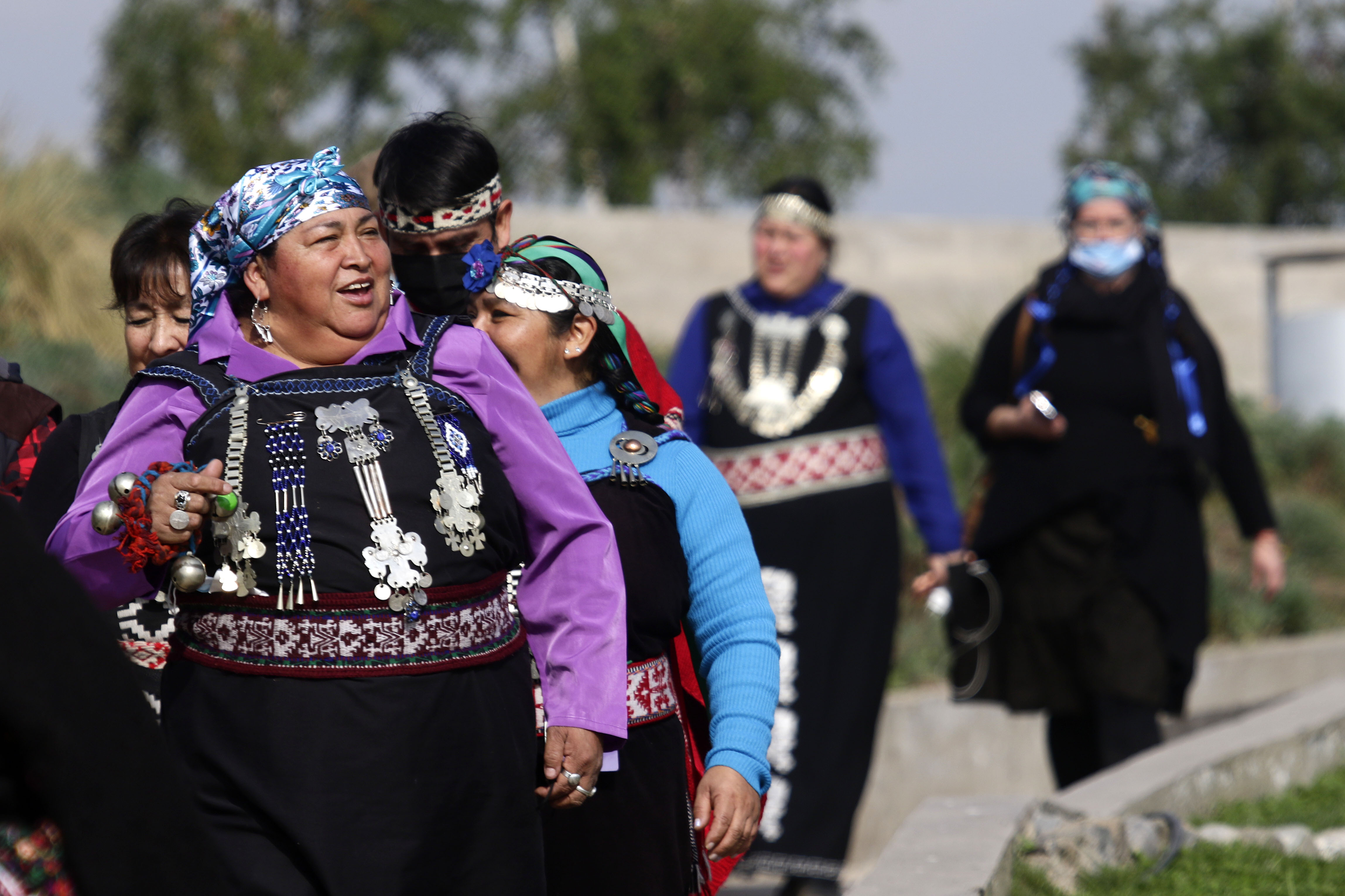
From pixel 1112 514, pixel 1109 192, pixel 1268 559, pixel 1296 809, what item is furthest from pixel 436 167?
pixel 1268 559

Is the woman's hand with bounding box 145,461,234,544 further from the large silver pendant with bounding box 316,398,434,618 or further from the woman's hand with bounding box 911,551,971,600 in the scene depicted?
the woman's hand with bounding box 911,551,971,600

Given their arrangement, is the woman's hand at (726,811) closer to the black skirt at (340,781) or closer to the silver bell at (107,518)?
the black skirt at (340,781)

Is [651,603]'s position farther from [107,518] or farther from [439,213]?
[107,518]

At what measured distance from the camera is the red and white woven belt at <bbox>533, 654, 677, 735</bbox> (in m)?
2.98

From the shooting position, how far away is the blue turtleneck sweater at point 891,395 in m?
5.90

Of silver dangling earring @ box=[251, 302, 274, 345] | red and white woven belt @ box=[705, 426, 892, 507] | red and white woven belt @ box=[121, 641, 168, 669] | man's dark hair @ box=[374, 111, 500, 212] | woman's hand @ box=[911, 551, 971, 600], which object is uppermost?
man's dark hair @ box=[374, 111, 500, 212]

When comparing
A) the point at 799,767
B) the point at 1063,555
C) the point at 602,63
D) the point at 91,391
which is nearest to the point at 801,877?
the point at 799,767

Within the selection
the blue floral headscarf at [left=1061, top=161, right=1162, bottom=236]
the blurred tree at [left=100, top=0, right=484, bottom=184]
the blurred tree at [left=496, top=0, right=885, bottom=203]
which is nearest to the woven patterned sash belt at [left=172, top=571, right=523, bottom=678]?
the blue floral headscarf at [left=1061, top=161, right=1162, bottom=236]

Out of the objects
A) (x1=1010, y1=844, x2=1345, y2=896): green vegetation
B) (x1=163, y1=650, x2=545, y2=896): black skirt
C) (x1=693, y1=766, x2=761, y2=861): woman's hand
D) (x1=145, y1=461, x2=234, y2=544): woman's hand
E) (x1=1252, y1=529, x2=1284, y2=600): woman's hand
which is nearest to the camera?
(x1=145, y1=461, x2=234, y2=544): woman's hand

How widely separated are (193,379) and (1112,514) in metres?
4.04

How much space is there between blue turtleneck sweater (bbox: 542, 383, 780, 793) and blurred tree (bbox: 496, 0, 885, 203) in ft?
78.6

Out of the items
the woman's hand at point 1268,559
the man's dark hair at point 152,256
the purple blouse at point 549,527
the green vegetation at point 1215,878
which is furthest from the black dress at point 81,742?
the woman's hand at point 1268,559

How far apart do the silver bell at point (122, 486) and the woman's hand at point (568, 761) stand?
778 millimetres

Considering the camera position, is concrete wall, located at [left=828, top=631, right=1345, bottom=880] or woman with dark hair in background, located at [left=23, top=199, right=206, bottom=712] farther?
concrete wall, located at [left=828, top=631, right=1345, bottom=880]
